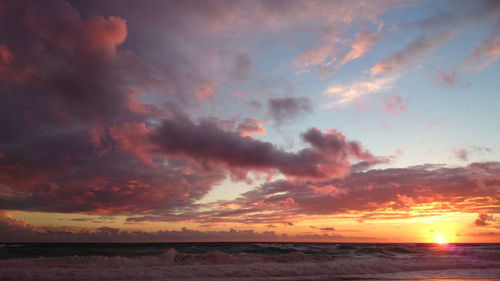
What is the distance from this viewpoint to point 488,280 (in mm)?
17484

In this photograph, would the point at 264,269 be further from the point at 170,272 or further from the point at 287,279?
the point at 170,272

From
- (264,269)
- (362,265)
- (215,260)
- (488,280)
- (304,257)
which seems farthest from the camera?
(304,257)

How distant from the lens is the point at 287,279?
18094 mm

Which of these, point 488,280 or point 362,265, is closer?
point 488,280

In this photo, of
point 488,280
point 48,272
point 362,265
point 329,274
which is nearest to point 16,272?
point 48,272

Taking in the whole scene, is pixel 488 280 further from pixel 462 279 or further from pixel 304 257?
pixel 304 257

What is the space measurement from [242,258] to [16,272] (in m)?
21.1

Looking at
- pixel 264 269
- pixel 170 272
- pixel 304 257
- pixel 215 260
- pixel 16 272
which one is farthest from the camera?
pixel 304 257

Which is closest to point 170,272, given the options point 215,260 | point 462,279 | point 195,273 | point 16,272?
point 195,273

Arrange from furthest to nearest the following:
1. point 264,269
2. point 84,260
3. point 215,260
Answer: point 215,260 < point 84,260 < point 264,269

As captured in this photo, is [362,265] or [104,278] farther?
[362,265]

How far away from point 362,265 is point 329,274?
5.45 m

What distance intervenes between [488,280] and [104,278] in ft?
74.6

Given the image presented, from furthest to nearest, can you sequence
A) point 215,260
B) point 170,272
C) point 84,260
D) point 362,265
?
point 215,260 → point 84,260 → point 362,265 → point 170,272
